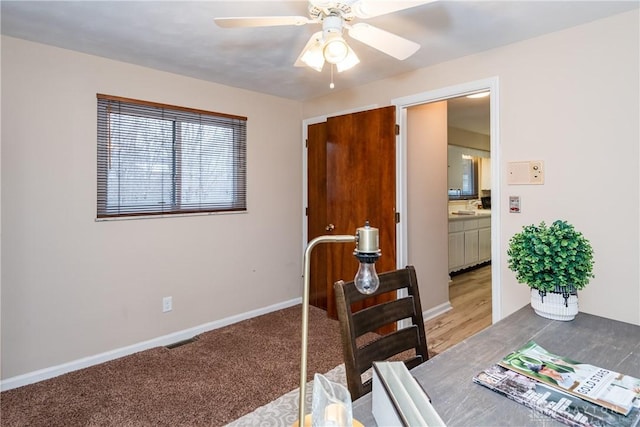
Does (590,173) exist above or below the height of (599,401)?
above

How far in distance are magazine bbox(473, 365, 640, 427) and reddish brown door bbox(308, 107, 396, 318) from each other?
2.02 metres

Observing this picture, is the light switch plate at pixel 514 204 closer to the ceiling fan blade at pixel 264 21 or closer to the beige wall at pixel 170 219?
the beige wall at pixel 170 219

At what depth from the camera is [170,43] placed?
2391mm

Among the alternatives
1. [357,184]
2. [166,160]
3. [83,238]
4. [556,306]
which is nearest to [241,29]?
[166,160]

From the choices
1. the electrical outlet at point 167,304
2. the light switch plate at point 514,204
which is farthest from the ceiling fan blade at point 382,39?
the electrical outlet at point 167,304

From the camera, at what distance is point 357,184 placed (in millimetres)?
3270

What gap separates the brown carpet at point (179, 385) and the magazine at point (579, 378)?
5.14 ft

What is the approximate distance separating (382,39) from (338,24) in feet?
→ 0.78

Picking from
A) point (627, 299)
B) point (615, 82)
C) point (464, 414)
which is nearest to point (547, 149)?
point (615, 82)

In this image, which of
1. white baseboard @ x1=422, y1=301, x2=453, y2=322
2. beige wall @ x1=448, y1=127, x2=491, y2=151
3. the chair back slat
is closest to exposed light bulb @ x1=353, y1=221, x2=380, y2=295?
the chair back slat

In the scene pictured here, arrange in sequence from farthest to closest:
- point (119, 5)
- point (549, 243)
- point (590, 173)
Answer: point (590, 173)
point (119, 5)
point (549, 243)

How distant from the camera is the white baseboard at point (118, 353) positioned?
237cm

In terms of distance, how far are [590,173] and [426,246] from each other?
158 cm

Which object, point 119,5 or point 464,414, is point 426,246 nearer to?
point 464,414
